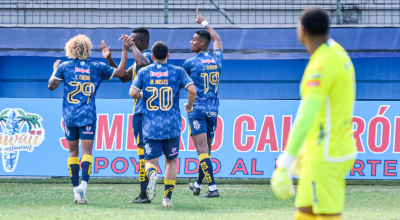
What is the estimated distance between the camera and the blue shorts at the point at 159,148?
18.5ft

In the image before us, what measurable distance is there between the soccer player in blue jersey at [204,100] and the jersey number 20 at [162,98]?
1.06 metres

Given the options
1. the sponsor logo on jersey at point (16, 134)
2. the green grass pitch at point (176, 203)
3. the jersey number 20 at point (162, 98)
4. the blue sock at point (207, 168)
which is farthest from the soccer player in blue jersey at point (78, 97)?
the sponsor logo on jersey at point (16, 134)

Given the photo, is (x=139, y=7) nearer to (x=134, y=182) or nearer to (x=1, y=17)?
(x=1, y=17)

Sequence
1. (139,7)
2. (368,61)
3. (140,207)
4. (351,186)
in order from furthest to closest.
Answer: (139,7) < (368,61) < (351,186) < (140,207)

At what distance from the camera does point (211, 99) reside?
6836 millimetres

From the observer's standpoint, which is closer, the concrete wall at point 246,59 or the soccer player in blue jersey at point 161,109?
the soccer player in blue jersey at point 161,109

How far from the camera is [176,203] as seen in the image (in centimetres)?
608

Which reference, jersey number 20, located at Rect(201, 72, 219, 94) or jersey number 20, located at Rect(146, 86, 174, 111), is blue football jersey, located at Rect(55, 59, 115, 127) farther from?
jersey number 20, located at Rect(201, 72, 219, 94)

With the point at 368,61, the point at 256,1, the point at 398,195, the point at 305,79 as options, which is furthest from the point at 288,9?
the point at 305,79

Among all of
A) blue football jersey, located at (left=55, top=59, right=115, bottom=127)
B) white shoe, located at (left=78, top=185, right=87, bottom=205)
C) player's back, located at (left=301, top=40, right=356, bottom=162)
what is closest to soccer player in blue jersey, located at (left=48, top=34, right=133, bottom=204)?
blue football jersey, located at (left=55, top=59, right=115, bottom=127)

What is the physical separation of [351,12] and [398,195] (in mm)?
7457

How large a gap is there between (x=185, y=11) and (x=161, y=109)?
8.33 metres

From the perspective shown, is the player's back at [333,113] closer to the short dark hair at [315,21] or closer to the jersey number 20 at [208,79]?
the short dark hair at [315,21]

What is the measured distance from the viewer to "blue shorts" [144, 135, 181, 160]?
563 cm
